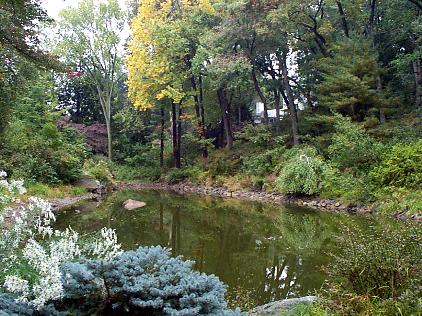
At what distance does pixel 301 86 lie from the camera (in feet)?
78.4

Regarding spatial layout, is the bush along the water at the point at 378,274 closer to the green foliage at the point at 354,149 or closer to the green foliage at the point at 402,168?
the green foliage at the point at 402,168

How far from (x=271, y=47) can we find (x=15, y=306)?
19.6m

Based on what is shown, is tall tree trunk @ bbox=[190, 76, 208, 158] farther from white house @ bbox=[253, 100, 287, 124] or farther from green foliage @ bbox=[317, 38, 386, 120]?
green foliage @ bbox=[317, 38, 386, 120]

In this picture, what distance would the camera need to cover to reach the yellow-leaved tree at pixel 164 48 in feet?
72.7

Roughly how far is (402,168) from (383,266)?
979cm

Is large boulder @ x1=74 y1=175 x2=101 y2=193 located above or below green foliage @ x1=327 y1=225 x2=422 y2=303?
above

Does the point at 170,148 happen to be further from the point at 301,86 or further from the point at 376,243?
the point at 376,243

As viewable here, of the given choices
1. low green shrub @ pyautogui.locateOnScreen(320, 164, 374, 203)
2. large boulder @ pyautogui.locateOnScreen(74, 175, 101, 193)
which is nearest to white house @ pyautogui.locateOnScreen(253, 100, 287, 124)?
large boulder @ pyautogui.locateOnScreen(74, 175, 101, 193)

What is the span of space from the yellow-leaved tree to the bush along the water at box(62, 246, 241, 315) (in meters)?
19.4

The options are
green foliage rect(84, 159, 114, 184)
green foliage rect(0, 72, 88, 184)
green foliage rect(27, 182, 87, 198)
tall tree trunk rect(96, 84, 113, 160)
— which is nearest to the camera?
green foliage rect(27, 182, 87, 198)

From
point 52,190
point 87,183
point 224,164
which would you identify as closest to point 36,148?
point 52,190

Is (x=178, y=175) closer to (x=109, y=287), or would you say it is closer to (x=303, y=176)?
(x=303, y=176)

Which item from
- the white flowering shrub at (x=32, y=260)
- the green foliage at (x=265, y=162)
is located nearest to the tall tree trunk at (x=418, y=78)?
the green foliage at (x=265, y=162)

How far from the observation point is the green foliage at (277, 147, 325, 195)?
51.1 feet
